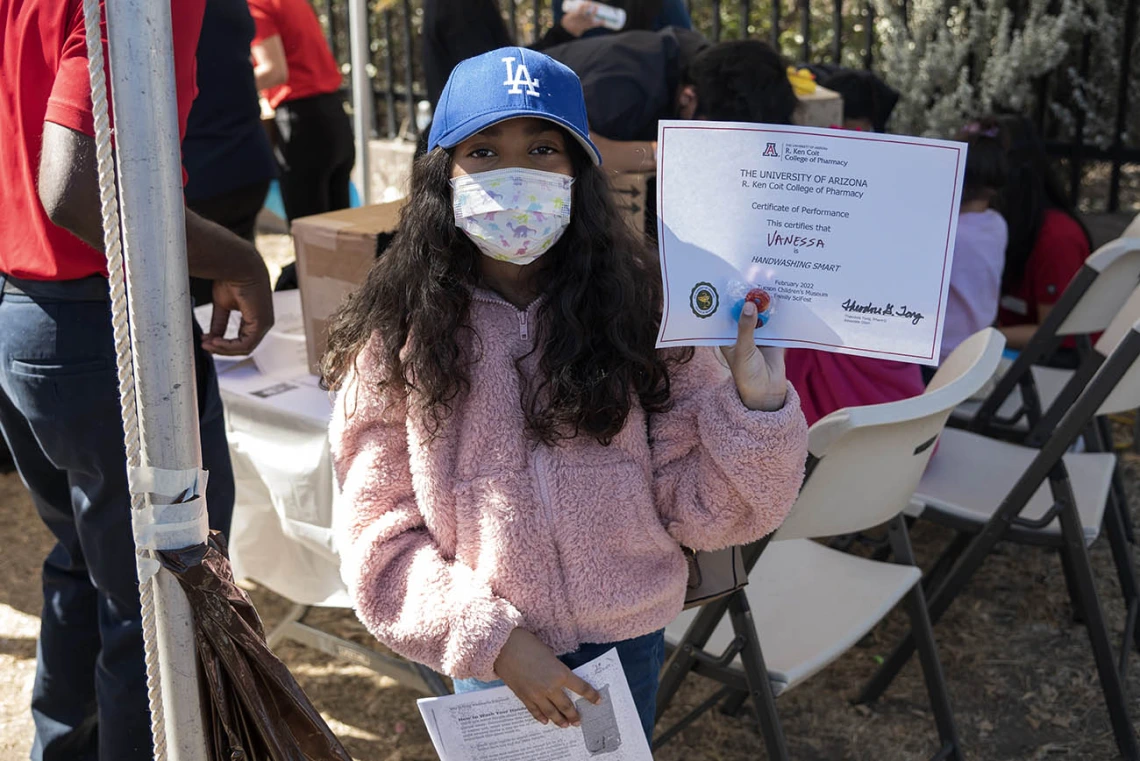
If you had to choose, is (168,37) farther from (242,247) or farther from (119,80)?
(242,247)

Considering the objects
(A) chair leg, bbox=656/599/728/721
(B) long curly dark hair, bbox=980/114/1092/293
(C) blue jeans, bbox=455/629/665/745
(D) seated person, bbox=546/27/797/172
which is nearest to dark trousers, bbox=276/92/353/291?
(D) seated person, bbox=546/27/797/172

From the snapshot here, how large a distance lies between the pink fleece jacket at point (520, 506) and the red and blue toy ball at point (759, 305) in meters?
0.11

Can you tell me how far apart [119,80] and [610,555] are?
0.82 meters

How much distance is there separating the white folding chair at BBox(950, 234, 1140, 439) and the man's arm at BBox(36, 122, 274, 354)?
1870 mm

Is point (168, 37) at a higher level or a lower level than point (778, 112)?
higher

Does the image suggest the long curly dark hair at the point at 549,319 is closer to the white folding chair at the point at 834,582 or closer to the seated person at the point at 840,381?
the white folding chair at the point at 834,582

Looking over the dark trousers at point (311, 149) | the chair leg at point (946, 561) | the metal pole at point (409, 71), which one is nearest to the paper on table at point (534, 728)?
the chair leg at point (946, 561)

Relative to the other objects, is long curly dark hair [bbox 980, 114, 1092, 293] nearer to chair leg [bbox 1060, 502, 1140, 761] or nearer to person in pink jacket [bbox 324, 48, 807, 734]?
chair leg [bbox 1060, 502, 1140, 761]

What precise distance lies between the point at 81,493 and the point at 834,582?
57.7 inches

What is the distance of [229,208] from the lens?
3.33 meters

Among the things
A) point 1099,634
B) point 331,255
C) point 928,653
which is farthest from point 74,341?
point 1099,634

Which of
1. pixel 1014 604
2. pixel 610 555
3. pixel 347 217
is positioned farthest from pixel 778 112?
pixel 610 555

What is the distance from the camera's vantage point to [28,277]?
1.80 meters
